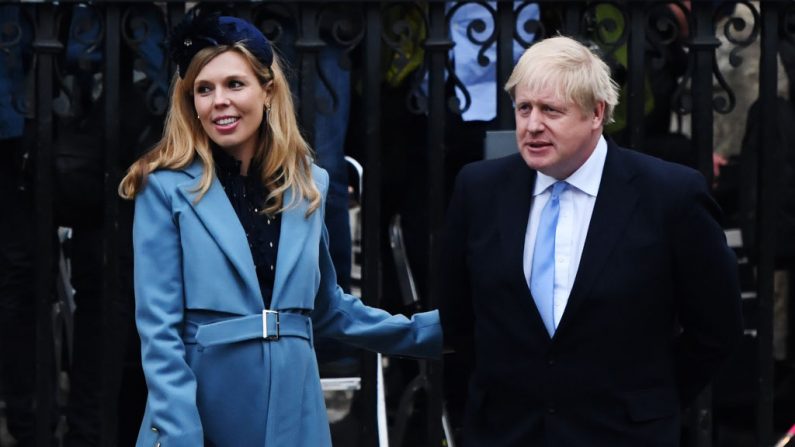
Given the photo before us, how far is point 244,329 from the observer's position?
4332mm

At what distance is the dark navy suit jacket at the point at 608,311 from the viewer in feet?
13.8

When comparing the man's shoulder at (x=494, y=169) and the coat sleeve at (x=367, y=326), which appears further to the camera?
the coat sleeve at (x=367, y=326)

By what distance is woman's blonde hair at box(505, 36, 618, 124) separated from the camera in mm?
→ 4156

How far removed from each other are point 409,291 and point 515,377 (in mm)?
2384

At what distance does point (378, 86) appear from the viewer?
557 centimetres

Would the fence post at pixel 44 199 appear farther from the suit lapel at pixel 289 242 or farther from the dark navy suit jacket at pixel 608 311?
the dark navy suit jacket at pixel 608 311

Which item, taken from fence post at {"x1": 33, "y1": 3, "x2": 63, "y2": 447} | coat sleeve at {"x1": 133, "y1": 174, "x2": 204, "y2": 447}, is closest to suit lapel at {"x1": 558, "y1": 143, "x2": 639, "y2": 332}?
coat sleeve at {"x1": 133, "y1": 174, "x2": 204, "y2": 447}

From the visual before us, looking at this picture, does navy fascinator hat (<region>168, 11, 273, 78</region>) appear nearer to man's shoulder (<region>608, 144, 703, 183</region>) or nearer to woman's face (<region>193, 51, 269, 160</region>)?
woman's face (<region>193, 51, 269, 160</region>)

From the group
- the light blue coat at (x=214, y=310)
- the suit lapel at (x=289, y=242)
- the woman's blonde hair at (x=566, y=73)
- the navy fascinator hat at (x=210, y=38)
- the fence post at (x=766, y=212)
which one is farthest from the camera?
the fence post at (x=766, y=212)

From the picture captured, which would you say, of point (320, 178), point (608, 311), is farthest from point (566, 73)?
point (320, 178)

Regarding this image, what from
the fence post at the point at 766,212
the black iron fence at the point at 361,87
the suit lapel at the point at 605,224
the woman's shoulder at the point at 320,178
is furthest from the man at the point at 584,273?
the fence post at the point at 766,212

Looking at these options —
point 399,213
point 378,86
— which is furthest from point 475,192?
point 399,213

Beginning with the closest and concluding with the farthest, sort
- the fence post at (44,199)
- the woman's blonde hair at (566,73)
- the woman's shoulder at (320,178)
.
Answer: the woman's blonde hair at (566,73)
the woman's shoulder at (320,178)
the fence post at (44,199)

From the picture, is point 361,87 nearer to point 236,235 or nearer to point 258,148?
point 258,148
